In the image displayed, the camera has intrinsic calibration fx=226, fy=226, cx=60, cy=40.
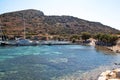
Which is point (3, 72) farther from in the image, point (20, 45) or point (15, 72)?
point (20, 45)

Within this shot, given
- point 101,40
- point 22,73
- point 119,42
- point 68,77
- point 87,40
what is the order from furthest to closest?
point 87,40
point 101,40
point 119,42
point 22,73
point 68,77

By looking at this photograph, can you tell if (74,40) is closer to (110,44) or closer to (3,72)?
(110,44)

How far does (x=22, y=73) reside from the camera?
54.4m

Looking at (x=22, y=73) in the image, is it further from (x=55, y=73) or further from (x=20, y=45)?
(x=20, y=45)

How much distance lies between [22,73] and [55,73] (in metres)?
7.96

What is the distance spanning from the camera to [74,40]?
186 m

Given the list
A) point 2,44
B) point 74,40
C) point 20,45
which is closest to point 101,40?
point 74,40

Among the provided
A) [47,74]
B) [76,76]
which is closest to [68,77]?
[76,76]

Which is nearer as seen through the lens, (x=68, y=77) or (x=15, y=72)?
(x=68, y=77)

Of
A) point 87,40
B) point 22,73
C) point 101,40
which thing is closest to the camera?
point 22,73

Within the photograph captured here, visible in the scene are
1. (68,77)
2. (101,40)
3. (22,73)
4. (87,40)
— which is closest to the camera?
(68,77)

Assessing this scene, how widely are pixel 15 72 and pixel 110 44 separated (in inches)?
4006

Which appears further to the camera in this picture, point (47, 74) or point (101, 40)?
point (101, 40)

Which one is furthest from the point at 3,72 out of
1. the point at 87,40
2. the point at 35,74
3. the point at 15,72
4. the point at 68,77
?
the point at 87,40
